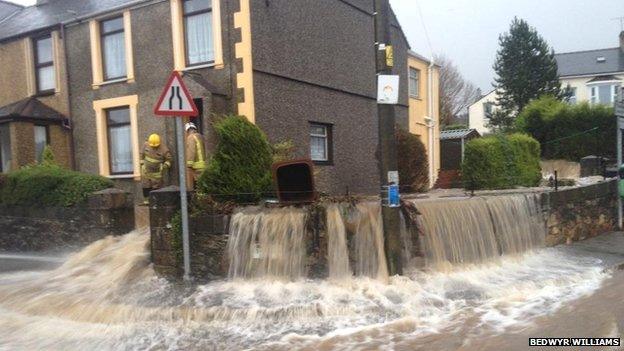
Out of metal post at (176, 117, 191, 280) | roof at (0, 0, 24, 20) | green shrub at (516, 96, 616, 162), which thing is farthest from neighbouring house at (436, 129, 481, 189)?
metal post at (176, 117, 191, 280)

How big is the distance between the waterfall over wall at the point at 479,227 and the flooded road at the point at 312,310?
282mm

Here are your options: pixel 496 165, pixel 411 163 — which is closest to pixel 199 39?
pixel 411 163

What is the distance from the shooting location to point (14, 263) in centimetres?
1018

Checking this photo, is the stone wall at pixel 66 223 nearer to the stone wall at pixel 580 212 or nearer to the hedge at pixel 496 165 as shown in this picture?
the stone wall at pixel 580 212

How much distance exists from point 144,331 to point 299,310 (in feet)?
5.94

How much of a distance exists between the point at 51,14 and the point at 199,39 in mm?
6379

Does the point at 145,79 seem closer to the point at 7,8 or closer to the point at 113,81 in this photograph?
the point at 113,81

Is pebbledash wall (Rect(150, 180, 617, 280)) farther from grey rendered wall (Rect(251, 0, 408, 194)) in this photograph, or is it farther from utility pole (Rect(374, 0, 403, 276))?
grey rendered wall (Rect(251, 0, 408, 194))

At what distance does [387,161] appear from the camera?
24.7 ft

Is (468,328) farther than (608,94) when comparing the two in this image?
No

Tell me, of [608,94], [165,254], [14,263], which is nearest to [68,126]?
[14,263]

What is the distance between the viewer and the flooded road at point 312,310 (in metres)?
5.86

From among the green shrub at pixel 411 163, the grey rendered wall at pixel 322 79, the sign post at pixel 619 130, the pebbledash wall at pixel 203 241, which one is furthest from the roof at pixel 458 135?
the pebbledash wall at pixel 203 241

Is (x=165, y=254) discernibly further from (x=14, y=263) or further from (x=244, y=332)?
(x=14, y=263)
